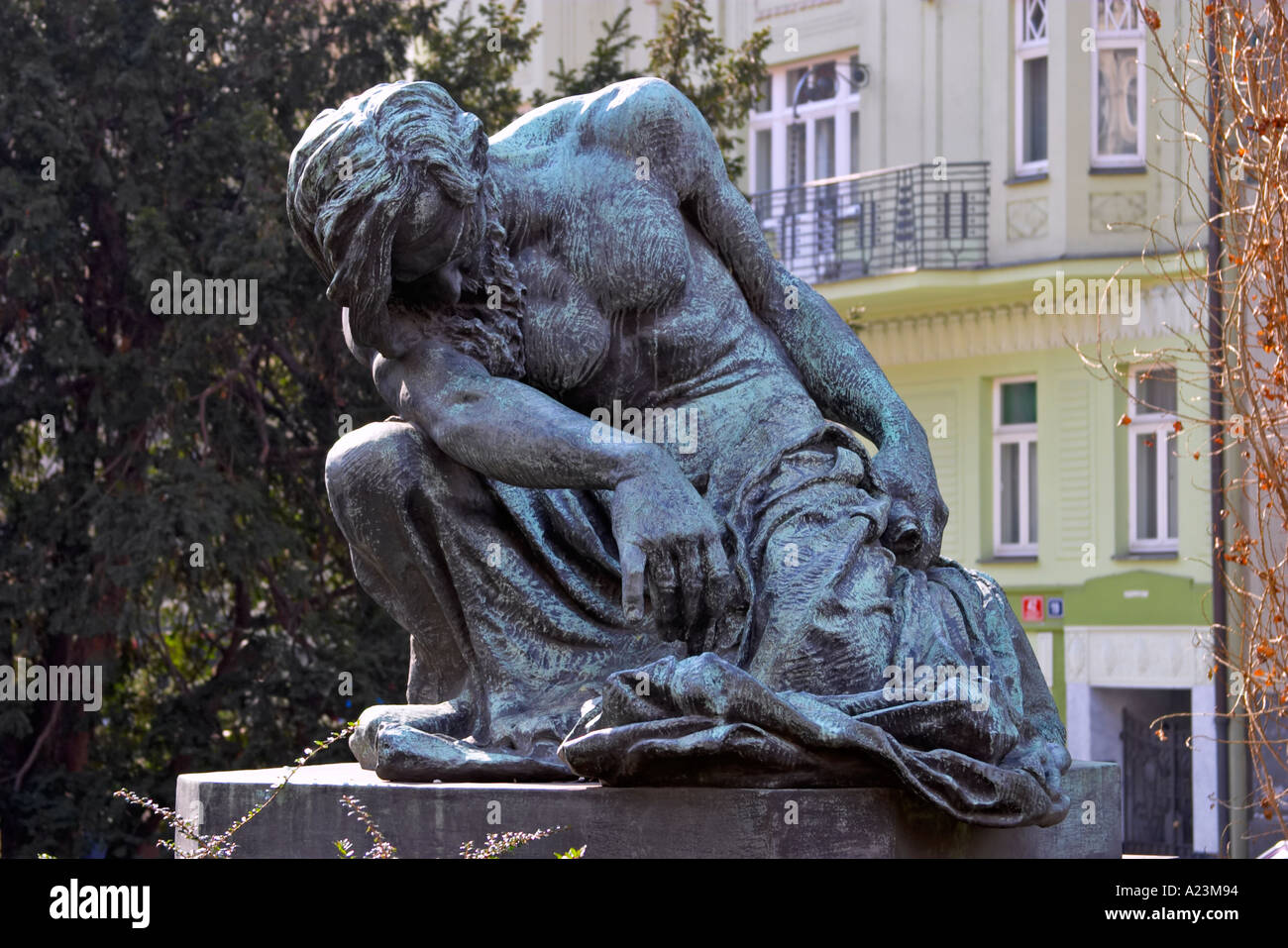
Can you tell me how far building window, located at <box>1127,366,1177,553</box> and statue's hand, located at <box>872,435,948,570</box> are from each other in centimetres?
1600

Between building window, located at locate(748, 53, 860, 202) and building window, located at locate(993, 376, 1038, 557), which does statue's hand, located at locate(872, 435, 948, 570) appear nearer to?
building window, located at locate(993, 376, 1038, 557)

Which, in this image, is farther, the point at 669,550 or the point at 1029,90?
the point at 1029,90

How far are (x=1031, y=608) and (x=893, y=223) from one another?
154 inches

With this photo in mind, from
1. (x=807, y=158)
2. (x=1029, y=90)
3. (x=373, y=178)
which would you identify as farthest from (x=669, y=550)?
(x=807, y=158)

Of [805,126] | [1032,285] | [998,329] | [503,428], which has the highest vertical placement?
[805,126]

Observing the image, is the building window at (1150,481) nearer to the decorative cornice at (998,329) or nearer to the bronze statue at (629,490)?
the decorative cornice at (998,329)

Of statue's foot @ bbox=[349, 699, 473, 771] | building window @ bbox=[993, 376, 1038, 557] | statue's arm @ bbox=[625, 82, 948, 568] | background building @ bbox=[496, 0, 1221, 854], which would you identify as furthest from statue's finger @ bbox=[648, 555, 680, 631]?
building window @ bbox=[993, 376, 1038, 557]

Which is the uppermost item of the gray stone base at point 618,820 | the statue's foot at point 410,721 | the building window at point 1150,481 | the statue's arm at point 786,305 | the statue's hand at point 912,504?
the building window at point 1150,481

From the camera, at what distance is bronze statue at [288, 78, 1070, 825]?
13.7ft

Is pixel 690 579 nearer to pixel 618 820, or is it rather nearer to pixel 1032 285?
pixel 618 820

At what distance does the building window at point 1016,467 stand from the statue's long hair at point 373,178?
57.5 ft

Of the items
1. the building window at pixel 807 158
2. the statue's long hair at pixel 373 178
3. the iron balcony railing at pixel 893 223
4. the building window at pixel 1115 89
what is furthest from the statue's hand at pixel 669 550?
the building window at pixel 807 158

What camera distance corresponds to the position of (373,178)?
4.38m

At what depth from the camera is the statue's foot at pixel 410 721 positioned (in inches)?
178
